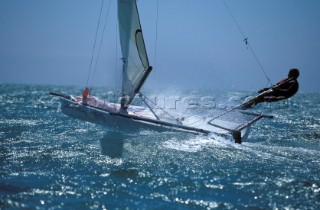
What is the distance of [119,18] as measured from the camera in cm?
1258

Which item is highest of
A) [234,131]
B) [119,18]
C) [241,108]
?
[119,18]

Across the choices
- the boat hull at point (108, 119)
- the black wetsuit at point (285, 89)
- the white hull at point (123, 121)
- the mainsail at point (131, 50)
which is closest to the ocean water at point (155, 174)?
the white hull at point (123, 121)

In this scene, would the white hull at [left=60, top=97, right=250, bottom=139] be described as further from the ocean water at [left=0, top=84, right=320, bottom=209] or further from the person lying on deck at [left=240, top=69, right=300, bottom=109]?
the person lying on deck at [left=240, top=69, right=300, bottom=109]

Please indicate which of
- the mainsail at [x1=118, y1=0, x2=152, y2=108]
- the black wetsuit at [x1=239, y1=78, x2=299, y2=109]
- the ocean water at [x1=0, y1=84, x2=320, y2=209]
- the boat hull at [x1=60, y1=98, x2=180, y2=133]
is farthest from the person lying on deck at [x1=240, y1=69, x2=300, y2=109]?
the mainsail at [x1=118, y1=0, x2=152, y2=108]

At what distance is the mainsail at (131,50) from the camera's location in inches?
478

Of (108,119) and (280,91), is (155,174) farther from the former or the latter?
(280,91)

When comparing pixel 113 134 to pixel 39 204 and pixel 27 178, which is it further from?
pixel 39 204

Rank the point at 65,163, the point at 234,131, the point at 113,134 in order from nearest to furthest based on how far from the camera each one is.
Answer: the point at 65,163 < the point at 234,131 < the point at 113,134

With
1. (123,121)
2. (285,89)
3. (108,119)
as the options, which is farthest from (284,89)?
(108,119)

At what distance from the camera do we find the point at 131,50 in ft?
40.9

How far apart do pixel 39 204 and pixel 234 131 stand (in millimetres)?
6580

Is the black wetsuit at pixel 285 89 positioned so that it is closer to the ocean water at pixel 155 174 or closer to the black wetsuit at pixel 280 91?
the black wetsuit at pixel 280 91

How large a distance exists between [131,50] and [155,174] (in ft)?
22.5

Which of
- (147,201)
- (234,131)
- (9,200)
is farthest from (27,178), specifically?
(234,131)
